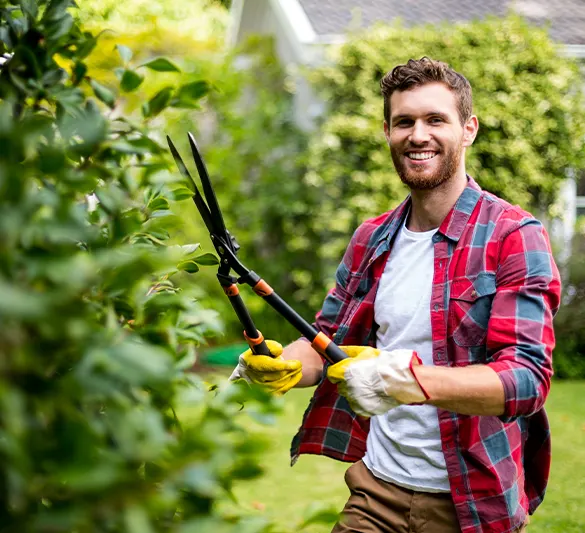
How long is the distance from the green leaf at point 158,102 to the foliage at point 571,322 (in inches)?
270

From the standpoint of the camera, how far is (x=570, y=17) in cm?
996

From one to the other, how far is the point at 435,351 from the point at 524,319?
336 mm

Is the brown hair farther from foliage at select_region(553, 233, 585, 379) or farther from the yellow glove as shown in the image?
foliage at select_region(553, 233, 585, 379)

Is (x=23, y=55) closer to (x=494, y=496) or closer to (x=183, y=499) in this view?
(x=183, y=499)

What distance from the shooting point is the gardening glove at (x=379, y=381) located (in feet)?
7.09

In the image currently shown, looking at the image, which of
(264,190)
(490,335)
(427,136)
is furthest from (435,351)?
(264,190)

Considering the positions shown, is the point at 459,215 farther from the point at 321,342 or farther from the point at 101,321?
the point at 101,321

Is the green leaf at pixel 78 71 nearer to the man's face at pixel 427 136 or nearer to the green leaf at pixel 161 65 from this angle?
the green leaf at pixel 161 65

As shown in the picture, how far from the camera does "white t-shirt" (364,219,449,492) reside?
259 cm

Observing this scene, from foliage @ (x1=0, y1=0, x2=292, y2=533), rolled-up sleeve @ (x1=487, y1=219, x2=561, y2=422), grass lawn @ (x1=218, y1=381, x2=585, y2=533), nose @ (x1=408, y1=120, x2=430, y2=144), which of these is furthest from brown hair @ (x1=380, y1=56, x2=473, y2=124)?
grass lawn @ (x1=218, y1=381, x2=585, y2=533)

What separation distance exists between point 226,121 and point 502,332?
24.3ft

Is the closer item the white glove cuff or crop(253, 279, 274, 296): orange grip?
the white glove cuff

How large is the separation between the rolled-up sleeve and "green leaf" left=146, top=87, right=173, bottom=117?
1148 mm

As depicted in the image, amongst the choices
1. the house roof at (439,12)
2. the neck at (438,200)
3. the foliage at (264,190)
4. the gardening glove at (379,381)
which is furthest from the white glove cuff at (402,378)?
the house roof at (439,12)
